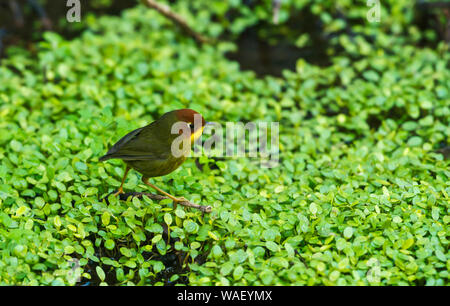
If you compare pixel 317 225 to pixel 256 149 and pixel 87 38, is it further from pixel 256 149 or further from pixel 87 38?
pixel 87 38

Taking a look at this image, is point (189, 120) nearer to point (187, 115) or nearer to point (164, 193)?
point (187, 115)

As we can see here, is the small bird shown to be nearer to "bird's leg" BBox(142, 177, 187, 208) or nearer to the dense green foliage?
"bird's leg" BBox(142, 177, 187, 208)

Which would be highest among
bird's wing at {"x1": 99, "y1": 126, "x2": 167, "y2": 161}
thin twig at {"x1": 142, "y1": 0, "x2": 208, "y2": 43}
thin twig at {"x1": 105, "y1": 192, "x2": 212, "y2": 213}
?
thin twig at {"x1": 142, "y1": 0, "x2": 208, "y2": 43}

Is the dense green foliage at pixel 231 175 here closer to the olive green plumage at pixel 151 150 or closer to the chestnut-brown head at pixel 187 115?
the olive green plumage at pixel 151 150

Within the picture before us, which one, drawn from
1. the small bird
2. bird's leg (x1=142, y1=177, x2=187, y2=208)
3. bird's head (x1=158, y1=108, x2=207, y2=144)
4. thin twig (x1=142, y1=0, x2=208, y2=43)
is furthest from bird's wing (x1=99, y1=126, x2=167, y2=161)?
thin twig (x1=142, y1=0, x2=208, y2=43)

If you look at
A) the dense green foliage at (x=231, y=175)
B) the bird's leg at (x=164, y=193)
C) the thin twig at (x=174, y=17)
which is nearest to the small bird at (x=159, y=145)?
the bird's leg at (x=164, y=193)

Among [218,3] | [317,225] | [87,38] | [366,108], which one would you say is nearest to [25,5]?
[87,38]

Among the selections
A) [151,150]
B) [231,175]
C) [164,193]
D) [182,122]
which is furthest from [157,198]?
[231,175]
